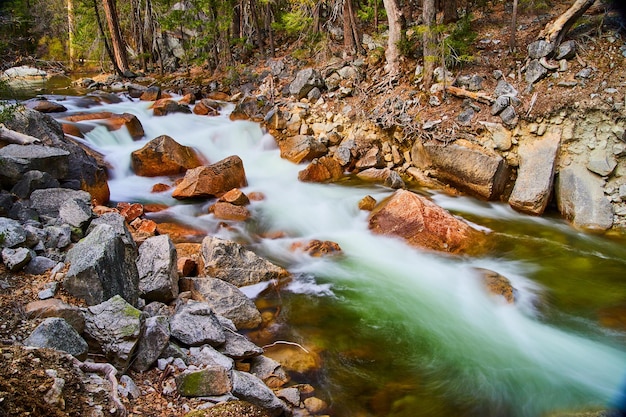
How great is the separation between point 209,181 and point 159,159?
183cm

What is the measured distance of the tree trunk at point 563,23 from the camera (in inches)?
326

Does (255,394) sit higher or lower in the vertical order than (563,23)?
lower

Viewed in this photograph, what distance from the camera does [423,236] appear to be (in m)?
6.98

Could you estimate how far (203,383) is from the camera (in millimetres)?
3076

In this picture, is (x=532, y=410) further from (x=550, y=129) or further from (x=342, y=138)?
(x=342, y=138)

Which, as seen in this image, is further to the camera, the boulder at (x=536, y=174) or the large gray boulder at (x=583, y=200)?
the boulder at (x=536, y=174)

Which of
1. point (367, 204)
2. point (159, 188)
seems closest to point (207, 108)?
point (159, 188)

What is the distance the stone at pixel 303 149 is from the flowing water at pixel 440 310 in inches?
74.1

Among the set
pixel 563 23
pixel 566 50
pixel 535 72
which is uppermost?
pixel 563 23

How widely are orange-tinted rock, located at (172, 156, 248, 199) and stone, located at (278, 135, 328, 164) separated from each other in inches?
82.0

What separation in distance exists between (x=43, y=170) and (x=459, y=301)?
6709 millimetres

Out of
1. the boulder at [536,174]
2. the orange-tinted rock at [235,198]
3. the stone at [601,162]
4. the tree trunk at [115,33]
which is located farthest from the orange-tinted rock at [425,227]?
the tree trunk at [115,33]

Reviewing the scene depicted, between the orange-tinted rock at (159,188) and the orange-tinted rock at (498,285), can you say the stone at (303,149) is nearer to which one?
the orange-tinted rock at (159,188)

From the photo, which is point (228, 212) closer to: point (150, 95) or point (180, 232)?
point (180, 232)
